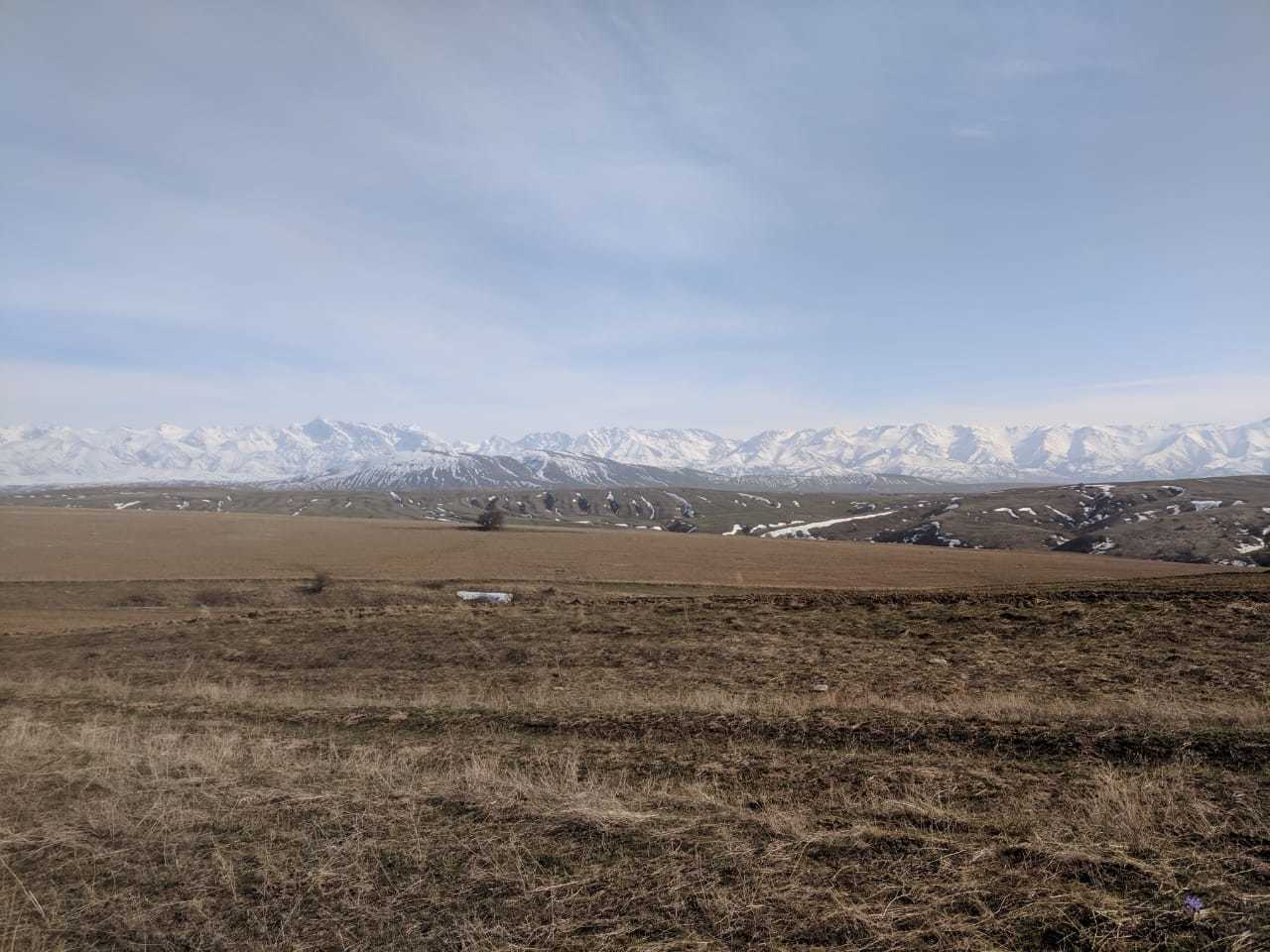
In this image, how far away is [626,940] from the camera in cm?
450

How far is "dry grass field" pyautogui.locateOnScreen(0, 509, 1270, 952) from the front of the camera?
473 cm

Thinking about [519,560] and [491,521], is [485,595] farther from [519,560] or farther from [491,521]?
[491,521]

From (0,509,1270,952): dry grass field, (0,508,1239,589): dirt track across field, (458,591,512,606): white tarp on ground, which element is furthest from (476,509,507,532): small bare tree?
(0,509,1270,952): dry grass field

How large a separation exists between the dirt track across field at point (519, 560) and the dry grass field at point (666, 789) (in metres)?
35.7

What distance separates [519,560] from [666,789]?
67.2 metres

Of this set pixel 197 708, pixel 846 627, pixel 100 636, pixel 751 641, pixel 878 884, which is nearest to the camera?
pixel 878 884

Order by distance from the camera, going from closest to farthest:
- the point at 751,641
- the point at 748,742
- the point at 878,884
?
1. the point at 878,884
2. the point at 748,742
3. the point at 751,641

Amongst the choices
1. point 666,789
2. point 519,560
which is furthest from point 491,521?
point 666,789

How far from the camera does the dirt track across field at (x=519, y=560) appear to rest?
59.7 m

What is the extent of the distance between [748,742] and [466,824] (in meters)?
4.91

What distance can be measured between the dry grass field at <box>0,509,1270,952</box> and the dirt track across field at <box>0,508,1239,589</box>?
35.7m

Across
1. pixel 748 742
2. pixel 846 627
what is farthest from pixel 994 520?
pixel 748 742

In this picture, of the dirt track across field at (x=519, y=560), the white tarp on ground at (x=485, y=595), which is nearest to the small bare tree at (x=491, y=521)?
the dirt track across field at (x=519, y=560)

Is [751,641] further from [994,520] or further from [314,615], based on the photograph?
[994,520]
